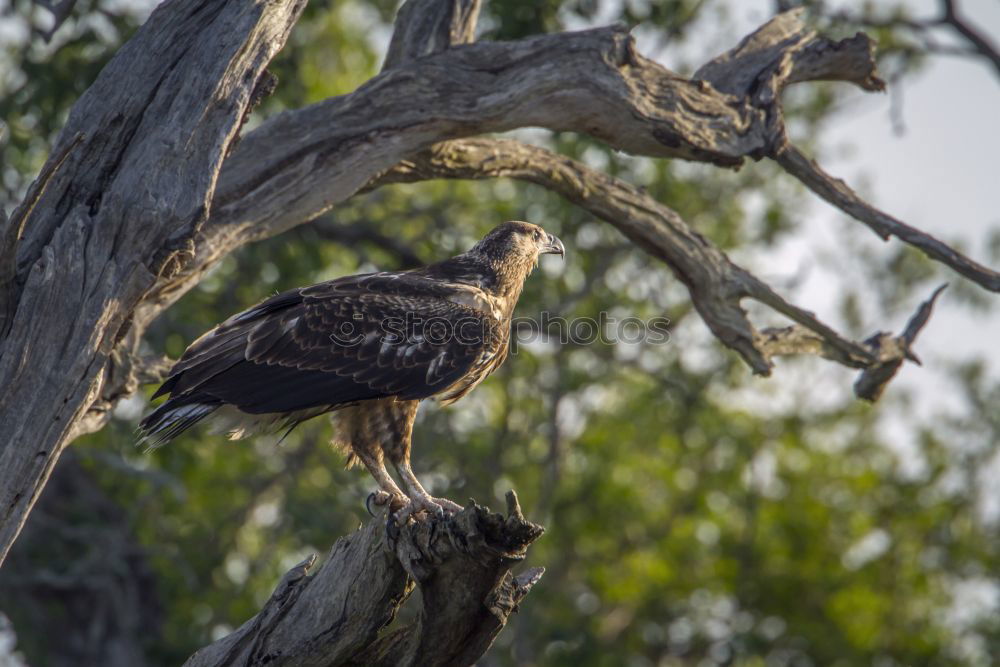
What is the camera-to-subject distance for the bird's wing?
614 centimetres

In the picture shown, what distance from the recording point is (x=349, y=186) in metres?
6.26

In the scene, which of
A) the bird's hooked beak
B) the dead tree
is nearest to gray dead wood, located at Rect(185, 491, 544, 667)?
the dead tree

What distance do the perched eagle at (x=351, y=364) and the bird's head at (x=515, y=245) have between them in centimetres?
47

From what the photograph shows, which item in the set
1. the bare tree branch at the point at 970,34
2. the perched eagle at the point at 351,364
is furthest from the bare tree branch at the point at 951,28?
the perched eagle at the point at 351,364

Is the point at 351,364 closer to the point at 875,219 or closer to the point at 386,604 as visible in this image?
the point at 386,604

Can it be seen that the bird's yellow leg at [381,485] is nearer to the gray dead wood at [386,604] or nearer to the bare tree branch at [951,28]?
the gray dead wood at [386,604]

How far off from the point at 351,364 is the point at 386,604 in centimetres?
162

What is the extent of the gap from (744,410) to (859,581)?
2.81 m

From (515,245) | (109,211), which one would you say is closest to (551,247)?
(515,245)

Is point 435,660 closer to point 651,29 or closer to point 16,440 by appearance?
point 16,440

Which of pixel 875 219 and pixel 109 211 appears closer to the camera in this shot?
pixel 109 211

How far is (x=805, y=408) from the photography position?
17.3 metres

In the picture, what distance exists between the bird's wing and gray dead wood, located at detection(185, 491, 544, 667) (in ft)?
3.83

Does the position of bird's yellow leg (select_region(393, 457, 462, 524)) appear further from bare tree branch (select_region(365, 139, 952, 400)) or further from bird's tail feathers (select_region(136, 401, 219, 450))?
bare tree branch (select_region(365, 139, 952, 400))
